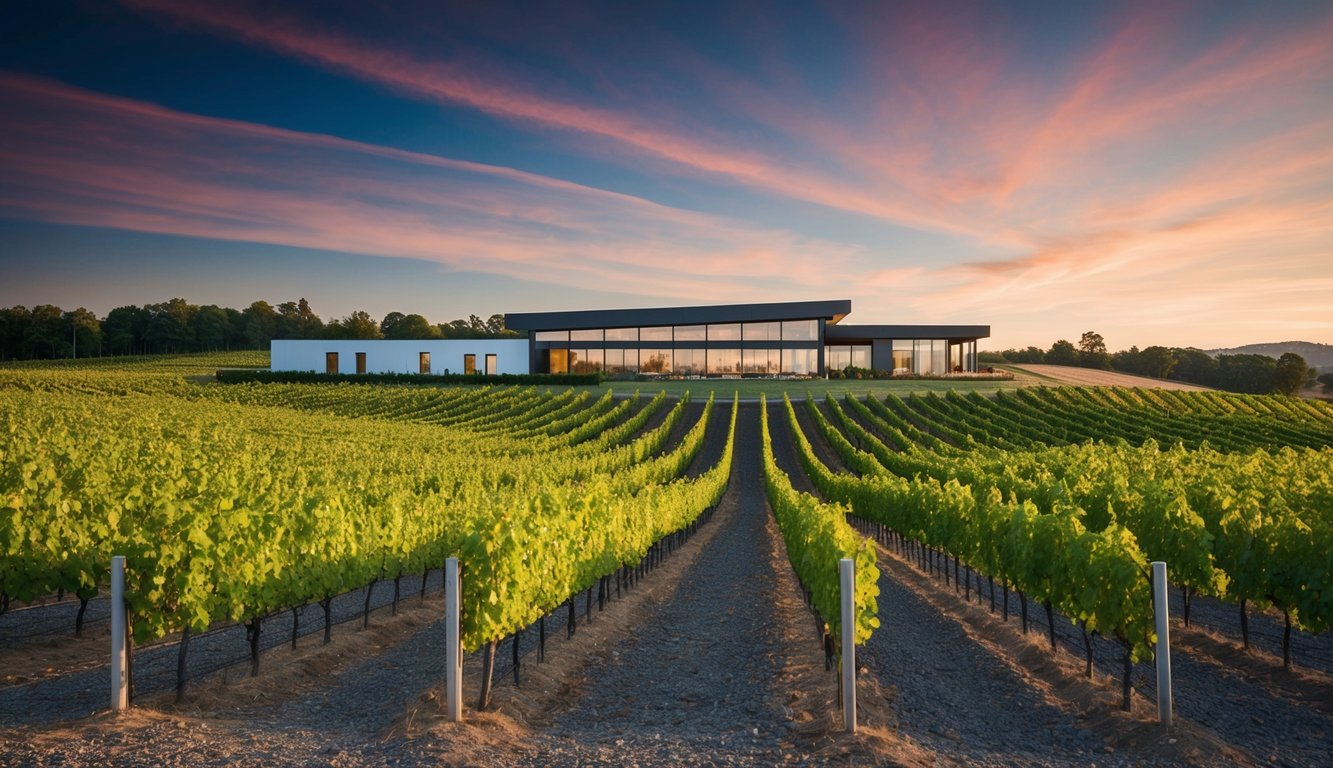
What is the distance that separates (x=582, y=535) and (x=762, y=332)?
5633 centimetres

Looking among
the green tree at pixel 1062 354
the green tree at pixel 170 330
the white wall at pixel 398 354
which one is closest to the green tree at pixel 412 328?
the green tree at pixel 170 330

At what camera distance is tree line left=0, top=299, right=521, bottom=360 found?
340 feet

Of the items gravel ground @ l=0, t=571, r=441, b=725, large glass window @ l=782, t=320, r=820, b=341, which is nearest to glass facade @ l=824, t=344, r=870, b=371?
large glass window @ l=782, t=320, r=820, b=341

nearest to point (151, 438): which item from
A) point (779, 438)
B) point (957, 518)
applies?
point (957, 518)

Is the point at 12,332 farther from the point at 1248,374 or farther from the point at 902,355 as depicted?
the point at 1248,374

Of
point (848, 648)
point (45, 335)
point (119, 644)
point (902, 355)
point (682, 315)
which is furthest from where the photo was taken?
point (45, 335)

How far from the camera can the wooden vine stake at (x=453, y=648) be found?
7.06 m

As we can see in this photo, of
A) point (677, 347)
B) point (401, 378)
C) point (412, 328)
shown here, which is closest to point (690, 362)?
point (677, 347)

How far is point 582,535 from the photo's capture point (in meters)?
11.4

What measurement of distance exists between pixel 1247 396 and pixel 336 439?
70.5 metres

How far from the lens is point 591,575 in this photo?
37.8ft

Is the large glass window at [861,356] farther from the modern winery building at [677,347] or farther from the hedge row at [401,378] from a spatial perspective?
the hedge row at [401,378]

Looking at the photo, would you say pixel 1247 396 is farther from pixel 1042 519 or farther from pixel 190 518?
pixel 190 518

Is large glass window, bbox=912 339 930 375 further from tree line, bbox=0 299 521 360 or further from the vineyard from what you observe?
tree line, bbox=0 299 521 360
